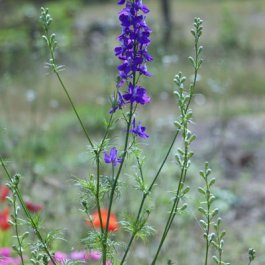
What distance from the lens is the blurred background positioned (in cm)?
526

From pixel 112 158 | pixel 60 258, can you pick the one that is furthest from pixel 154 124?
pixel 112 158

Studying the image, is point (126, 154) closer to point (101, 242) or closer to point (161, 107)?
point (101, 242)

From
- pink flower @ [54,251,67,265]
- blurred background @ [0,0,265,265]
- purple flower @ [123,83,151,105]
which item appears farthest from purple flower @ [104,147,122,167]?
pink flower @ [54,251,67,265]

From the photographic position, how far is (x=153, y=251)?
4.72 metres

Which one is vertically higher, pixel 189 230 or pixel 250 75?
pixel 250 75

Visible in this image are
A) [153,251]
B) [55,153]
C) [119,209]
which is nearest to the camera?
[153,251]

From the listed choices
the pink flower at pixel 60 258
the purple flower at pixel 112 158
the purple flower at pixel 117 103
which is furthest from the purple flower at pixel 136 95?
the pink flower at pixel 60 258

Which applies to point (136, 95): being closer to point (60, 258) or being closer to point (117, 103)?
point (117, 103)

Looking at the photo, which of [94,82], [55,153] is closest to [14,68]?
[94,82]

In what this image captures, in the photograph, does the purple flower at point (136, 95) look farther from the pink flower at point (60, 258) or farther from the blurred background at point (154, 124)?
the pink flower at point (60, 258)

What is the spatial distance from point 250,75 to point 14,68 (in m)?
4.55

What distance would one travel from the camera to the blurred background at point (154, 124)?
17.3 ft

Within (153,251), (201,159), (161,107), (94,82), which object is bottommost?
(153,251)

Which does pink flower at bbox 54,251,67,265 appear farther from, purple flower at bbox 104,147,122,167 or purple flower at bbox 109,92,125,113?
purple flower at bbox 109,92,125,113
